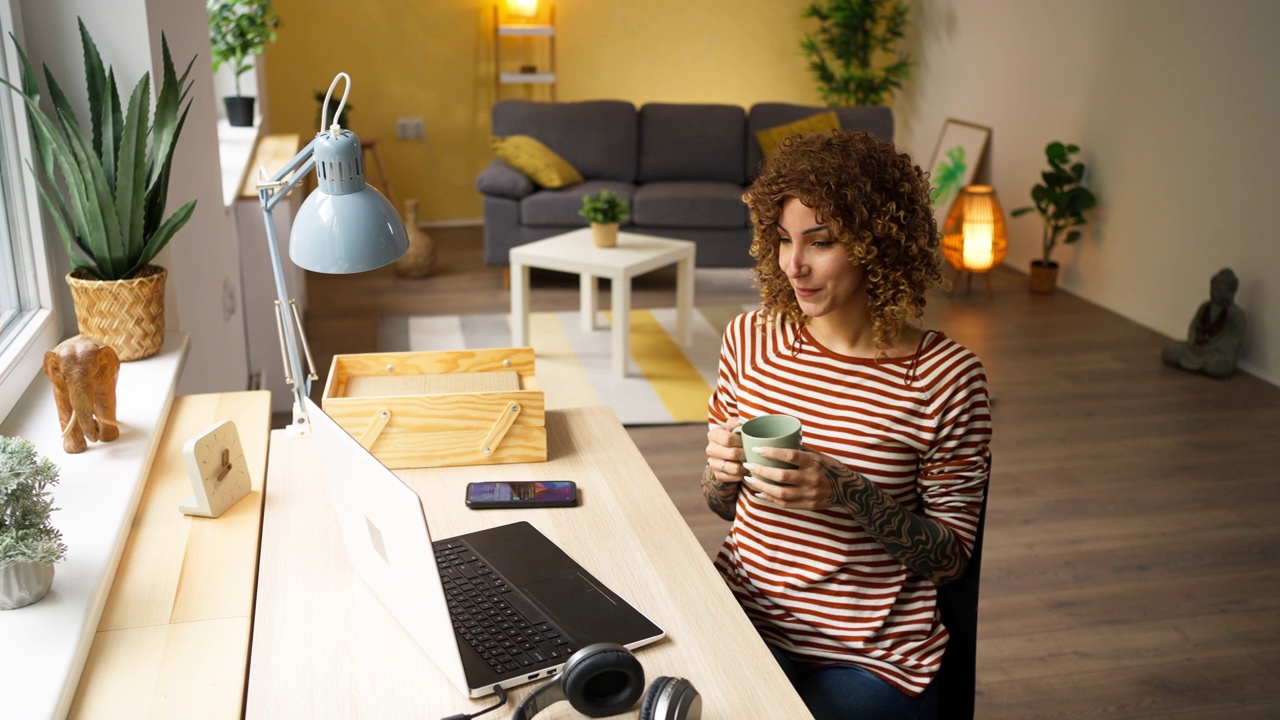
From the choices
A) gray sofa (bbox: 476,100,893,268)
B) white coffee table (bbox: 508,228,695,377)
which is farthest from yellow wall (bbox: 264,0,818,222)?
white coffee table (bbox: 508,228,695,377)

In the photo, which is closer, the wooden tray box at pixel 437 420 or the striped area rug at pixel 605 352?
the wooden tray box at pixel 437 420

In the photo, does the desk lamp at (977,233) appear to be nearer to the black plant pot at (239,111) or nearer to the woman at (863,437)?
the black plant pot at (239,111)

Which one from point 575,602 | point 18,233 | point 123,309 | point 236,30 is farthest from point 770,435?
point 236,30

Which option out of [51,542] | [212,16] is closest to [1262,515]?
[51,542]

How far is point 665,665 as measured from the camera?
49.8 inches

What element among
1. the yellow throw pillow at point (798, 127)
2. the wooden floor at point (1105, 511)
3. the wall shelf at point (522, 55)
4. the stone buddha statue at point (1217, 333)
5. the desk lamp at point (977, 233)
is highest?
the wall shelf at point (522, 55)

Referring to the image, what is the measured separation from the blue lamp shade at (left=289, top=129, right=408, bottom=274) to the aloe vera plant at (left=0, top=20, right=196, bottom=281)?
0.70 meters

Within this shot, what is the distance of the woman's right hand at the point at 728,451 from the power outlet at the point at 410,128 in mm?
5816

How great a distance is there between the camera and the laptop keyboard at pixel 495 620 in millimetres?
1271

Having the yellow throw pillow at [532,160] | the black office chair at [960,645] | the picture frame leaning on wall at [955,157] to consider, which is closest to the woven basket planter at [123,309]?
the black office chair at [960,645]

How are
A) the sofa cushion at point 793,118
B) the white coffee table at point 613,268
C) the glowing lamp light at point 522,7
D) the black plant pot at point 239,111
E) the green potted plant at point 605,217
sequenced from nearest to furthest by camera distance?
the white coffee table at point 613,268 < the green potted plant at point 605,217 < the black plant pot at point 239,111 < the sofa cushion at point 793,118 < the glowing lamp light at point 522,7

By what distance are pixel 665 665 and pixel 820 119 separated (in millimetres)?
5109

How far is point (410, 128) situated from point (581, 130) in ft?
4.81

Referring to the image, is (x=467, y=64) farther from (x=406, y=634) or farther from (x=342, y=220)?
(x=406, y=634)
